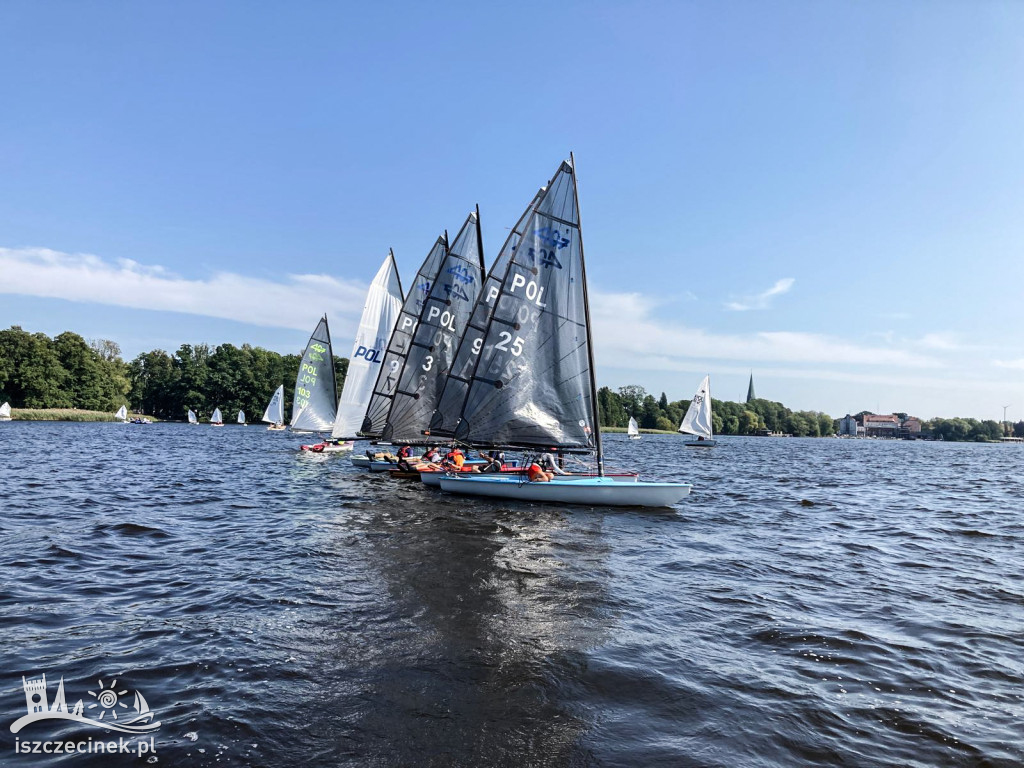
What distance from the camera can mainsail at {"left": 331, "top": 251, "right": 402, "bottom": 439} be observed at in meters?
37.5

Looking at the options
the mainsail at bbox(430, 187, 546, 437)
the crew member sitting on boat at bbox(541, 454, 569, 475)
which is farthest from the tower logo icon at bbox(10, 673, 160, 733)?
the mainsail at bbox(430, 187, 546, 437)

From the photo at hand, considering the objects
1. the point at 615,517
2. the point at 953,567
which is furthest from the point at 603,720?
the point at 615,517

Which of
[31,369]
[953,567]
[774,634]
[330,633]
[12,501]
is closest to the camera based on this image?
[330,633]

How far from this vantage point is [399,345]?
35.1 metres

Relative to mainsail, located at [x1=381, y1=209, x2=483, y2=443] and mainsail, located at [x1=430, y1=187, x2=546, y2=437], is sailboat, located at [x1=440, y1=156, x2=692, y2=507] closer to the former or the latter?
mainsail, located at [x1=430, y1=187, x2=546, y2=437]

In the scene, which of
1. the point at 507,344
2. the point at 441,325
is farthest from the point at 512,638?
the point at 441,325

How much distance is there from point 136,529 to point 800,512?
22.6 metres

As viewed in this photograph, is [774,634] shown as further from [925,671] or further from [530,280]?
[530,280]

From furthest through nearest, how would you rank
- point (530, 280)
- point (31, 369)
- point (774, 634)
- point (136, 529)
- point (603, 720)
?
point (31, 369) → point (530, 280) → point (136, 529) → point (774, 634) → point (603, 720)

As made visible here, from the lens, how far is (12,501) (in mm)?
19562

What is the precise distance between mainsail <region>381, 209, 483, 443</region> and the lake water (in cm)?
1376

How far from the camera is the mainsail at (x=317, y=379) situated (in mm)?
48062

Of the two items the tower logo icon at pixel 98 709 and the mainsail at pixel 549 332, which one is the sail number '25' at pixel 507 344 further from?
the tower logo icon at pixel 98 709

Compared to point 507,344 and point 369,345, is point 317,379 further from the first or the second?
point 507,344
